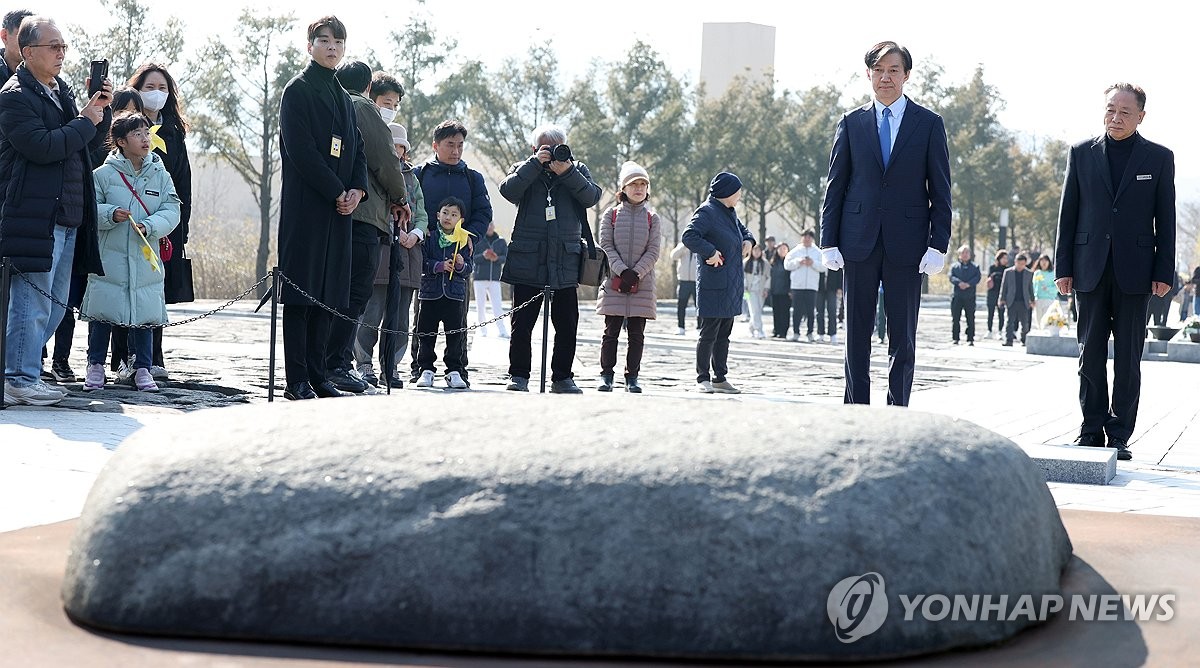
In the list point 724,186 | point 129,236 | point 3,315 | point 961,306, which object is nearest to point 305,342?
point 129,236

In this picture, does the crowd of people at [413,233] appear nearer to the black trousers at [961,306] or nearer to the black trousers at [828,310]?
the black trousers at [828,310]

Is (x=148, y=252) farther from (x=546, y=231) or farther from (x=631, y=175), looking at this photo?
(x=631, y=175)

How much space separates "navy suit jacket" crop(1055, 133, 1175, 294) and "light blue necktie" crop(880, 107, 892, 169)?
104cm

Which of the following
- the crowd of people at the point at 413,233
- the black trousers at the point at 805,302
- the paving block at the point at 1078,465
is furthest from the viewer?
the black trousers at the point at 805,302

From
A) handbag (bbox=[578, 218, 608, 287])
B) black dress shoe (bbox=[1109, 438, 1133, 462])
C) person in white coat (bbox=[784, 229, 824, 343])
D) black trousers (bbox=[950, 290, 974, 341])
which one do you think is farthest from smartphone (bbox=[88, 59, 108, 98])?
black trousers (bbox=[950, 290, 974, 341])

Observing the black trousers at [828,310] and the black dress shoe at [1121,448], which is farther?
the black trousers at [828,310]

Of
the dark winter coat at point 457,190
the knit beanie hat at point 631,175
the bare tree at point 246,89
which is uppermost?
the bare tree at point 246,89

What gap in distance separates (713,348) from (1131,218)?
14.1 ft

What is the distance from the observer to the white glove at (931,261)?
691cm

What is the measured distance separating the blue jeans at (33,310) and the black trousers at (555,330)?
10.1ft

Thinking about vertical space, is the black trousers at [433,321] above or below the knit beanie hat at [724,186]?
below

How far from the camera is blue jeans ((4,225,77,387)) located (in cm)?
756

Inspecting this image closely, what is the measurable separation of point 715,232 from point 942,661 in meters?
7.94

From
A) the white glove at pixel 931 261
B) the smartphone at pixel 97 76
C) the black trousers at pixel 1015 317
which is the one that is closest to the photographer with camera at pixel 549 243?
the smartphone at pixel 97 76
